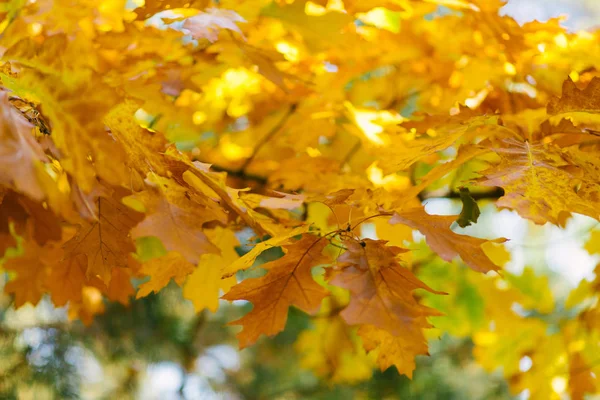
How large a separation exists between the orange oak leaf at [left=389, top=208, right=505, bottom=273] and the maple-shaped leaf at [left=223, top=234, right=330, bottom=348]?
117mm

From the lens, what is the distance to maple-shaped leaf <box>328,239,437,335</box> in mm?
675

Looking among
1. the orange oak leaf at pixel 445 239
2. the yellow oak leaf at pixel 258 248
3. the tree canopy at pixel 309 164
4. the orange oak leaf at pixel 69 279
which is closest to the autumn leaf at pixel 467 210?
the tree canopy at pixel 309 164

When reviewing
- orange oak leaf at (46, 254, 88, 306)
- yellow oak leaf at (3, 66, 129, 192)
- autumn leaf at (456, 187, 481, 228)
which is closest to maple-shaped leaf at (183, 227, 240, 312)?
orange oak leaf at (46, 254, 88, 306)

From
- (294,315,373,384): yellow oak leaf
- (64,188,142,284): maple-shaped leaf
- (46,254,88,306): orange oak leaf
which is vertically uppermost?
(64,188,142,284): maple-shaped leaf

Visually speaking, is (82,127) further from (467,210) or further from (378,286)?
(467,210)

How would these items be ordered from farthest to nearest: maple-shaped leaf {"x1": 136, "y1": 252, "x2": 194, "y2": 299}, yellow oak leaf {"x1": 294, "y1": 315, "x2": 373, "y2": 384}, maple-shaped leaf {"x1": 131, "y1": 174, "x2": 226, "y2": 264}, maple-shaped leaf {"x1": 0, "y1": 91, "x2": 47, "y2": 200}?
yellow oak leaf {"x1": 294, "y1": 315, "x2": 373, "y2": 384} < maple-shaped leaf {"x1": 136, "y1": 252, "x2": 194, "y2": 299} < maple-shaped leaf {"x1": 131, "y1": 174, "x2": 226, "y2": 264} < maple-shaped leaf {"x1": 0, "y1": 91, "x2": 47, "y2": 200}

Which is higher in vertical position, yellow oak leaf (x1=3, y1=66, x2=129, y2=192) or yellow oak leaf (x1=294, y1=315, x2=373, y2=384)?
yellow oak leaf (x1=3, y1=66, x2=129, y2=192)

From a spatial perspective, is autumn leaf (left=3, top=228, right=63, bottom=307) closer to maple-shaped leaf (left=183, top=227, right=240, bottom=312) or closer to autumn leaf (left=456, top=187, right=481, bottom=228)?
maple-shaped leaf (left=183, top=227, right=240, bottom=312)

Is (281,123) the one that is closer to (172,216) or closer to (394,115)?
(394,115)

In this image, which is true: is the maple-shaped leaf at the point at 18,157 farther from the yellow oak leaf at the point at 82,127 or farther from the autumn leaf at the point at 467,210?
the autumn leaf at the point at 467,210

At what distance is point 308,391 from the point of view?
2441mm

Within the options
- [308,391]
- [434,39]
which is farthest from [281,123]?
[308,391]

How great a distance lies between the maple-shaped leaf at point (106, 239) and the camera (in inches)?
30.8

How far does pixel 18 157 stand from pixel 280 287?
369 millimetres
